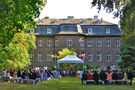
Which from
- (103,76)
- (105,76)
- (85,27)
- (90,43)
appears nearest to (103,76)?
(103,76)

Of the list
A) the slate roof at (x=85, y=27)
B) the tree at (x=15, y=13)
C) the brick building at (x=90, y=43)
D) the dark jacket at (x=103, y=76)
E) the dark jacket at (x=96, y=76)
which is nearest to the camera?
the tree at (x=15, y=13)

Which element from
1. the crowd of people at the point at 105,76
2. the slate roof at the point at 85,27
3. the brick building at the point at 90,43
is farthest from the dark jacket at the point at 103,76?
the brick building at the point at 90,43

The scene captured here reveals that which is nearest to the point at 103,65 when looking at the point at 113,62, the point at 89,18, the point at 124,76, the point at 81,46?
the point at 113,62

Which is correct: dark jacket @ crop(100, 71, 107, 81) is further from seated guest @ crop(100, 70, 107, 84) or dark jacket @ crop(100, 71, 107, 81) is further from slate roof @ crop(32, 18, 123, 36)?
slate roof @ crop(32, 18, 123, 36)

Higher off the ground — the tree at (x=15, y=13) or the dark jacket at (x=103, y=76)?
the tree at (x=15, y=13)

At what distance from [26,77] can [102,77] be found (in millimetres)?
7244

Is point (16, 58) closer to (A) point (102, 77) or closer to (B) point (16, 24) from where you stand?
(A) point (102, 77)

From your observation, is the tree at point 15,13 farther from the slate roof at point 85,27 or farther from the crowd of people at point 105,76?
the slate roof at point 85,27

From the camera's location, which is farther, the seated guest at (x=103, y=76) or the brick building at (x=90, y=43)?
the brick building at (x=90, y=43)

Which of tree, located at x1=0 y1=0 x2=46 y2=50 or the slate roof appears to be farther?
the slate roof

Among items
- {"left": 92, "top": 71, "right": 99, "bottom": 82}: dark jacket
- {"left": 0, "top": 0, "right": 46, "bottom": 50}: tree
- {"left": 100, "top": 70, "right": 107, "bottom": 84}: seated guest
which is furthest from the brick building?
{"left": 0, "top": 0, "right": 46, "bottom": 50}: tree

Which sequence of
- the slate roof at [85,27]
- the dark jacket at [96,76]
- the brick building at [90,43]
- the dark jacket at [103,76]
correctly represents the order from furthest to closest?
the brick building at [90,43] → the slate roof at [85,27] → the dark jacket at [103,76] → the dark jacket at [96,76]

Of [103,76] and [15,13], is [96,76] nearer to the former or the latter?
[103,76]

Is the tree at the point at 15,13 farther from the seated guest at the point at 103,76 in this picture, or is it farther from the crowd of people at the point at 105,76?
the seated guest at the point at 103,76
